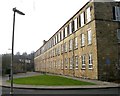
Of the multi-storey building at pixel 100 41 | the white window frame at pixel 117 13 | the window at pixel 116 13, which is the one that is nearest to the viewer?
the multi-storey building at pixel 100 41

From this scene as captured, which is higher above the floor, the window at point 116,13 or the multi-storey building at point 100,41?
the window at point 116,13

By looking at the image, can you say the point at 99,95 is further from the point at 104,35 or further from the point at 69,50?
the point at 69,50

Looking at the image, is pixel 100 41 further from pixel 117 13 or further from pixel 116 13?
pixel 117 13

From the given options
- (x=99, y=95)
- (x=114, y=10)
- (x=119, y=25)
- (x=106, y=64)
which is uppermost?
(x=114, y=10)

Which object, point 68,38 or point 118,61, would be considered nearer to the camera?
point 118,61

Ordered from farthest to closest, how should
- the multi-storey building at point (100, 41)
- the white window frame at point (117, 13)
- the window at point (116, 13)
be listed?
1. the white window frame at point (117, 13)
2. the window at point (116, 13)
3. the multi-storey building at point (100, 41)

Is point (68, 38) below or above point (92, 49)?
above

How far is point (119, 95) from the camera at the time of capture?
46.5ft

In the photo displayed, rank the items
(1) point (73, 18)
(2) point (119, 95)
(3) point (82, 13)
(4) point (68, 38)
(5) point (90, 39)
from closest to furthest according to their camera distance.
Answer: (2) point (119, 95) < (5) point (90, 39) < (3) point (82, 13) < (1) point (73, 18) < (4) point (68, 38)

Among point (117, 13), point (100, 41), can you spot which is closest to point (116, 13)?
point (117, 13)

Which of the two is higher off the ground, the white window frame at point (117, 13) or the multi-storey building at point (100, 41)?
the white window frame at point (117, 13)

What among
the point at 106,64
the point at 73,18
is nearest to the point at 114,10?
the point at 106,64

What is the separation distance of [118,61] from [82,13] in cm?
967

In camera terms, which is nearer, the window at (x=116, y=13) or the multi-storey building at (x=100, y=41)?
the multi-storey building at (x=100, y=41)
